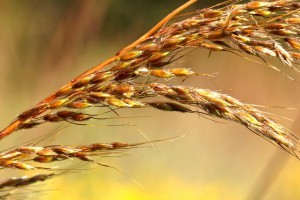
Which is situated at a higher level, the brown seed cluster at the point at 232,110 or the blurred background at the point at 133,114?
the brown seed cluster at the point at 232,110

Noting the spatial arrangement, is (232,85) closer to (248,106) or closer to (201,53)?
(201,53)

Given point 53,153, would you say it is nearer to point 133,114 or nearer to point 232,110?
point 232,110

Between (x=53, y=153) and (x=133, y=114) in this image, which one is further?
(x=133, y=114)

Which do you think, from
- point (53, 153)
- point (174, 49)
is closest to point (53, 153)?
point (53, 153)

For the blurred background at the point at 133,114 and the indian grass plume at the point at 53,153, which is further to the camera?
the blurred background at the point at 133,114

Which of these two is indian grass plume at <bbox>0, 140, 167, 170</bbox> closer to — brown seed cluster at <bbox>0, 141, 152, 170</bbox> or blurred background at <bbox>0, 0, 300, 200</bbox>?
brown seed cluster at <bbox>0, 141, 152, 170</bbox>

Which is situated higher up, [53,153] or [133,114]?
[53,153]

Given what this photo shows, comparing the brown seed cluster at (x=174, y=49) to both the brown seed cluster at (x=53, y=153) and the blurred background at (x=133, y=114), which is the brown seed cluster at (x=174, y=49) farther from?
the blurred background at (x=133, y=114)

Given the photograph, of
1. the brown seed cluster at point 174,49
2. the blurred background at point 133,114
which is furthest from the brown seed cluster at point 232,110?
the blurred background at point 133,114

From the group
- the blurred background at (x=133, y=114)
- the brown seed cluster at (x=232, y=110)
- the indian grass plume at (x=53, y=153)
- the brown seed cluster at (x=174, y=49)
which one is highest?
the brown seed cluster at (x=174, y=49)

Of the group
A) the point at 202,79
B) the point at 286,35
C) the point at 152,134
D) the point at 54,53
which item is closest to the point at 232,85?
the point at 202,79
